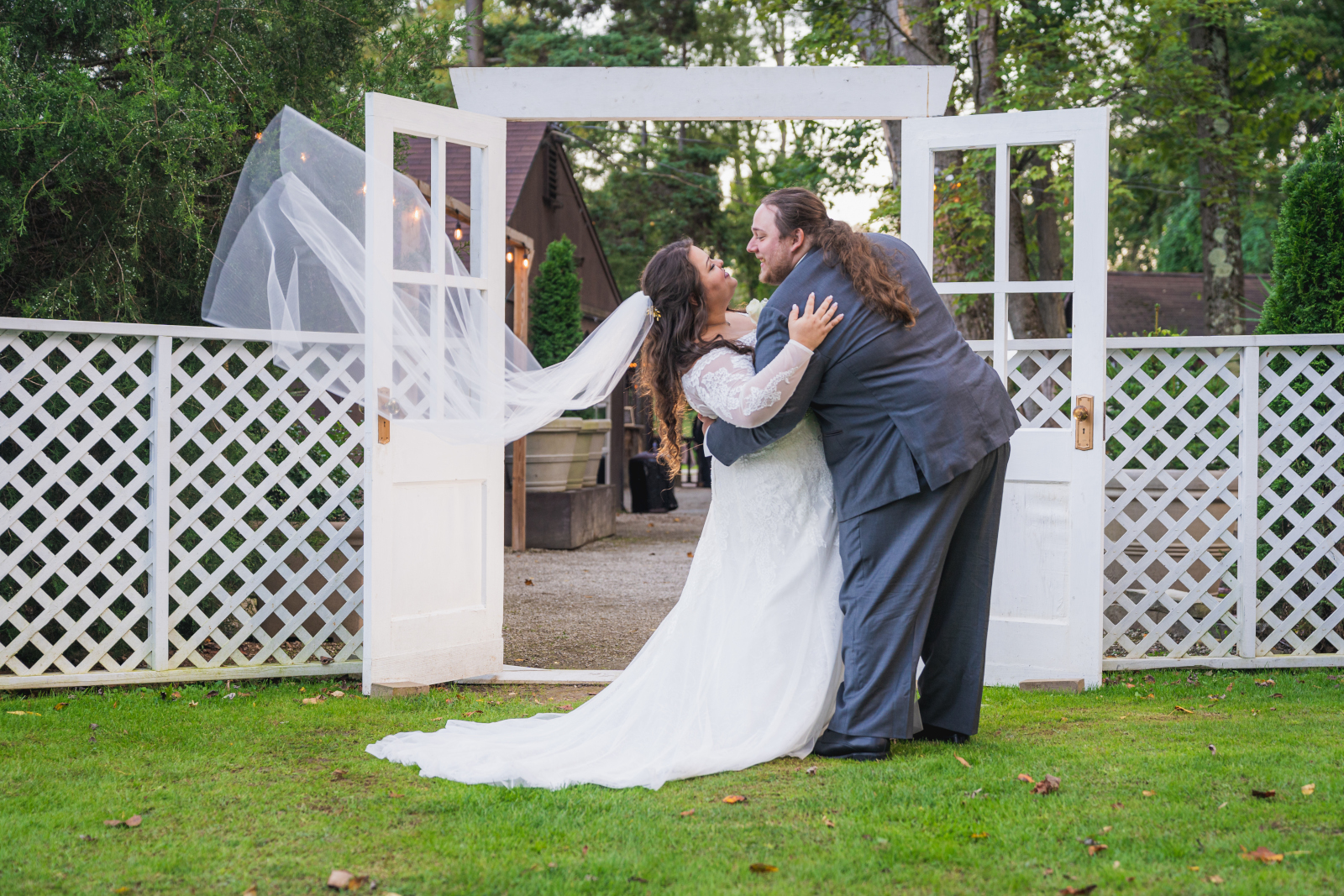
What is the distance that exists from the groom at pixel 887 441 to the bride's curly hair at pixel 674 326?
240mm

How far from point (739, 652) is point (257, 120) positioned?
352cm

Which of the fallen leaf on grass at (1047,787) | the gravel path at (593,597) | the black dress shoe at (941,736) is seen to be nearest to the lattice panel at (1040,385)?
the black dress shoe at (941,736)

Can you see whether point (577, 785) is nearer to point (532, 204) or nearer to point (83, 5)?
point (83, 5)

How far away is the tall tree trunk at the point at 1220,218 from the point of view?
1052 centimetres

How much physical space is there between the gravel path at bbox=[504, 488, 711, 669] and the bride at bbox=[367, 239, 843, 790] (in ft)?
5.01

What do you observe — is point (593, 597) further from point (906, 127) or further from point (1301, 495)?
point (1301, 495)

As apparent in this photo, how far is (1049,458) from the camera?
411cm

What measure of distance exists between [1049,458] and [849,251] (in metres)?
1.50

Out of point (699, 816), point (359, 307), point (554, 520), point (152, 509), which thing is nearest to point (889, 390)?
point (699, 816)

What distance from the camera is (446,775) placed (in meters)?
2.96

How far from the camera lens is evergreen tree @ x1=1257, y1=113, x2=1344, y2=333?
16.2 feet

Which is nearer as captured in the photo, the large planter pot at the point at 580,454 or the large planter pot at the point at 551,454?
the large planter pot at the point at 551,454

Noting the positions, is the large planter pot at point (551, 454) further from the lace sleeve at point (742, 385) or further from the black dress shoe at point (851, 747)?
the black dress shoe at point (851, 747)

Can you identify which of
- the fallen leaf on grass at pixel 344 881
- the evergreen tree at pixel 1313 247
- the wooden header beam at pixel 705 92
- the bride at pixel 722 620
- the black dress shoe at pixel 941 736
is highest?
the wooden header beam at pixel 705 92
